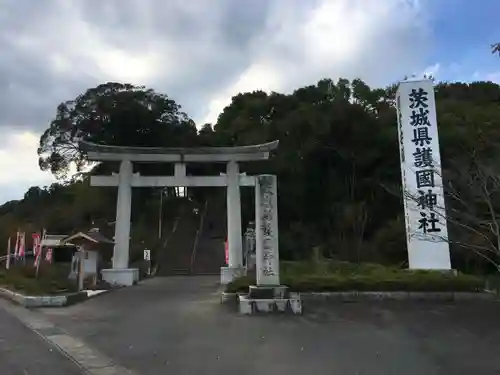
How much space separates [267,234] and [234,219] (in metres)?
10.3

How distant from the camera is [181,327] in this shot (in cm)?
1020

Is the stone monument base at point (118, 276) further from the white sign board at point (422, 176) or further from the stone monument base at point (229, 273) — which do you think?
the white sign board at point (422, 176)

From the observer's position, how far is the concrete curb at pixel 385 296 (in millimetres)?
14492

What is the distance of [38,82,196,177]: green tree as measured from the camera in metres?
39.6

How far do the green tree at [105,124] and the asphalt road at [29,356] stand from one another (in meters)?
31.6

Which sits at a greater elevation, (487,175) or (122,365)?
(487,175)

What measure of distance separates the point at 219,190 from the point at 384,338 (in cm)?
3822

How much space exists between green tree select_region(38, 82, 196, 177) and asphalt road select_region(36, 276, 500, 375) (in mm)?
27270

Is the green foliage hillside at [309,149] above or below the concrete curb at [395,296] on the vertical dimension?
above

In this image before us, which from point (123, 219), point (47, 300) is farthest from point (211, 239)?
point (47, 300)

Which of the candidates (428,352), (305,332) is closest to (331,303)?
(305,332)

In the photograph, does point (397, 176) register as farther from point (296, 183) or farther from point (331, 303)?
point (331, 303)

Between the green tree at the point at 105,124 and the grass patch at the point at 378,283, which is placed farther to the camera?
the green tree at the point at 105,124

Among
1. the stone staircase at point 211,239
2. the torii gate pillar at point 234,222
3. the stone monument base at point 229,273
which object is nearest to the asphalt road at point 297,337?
the stone monument base at point 229,273
